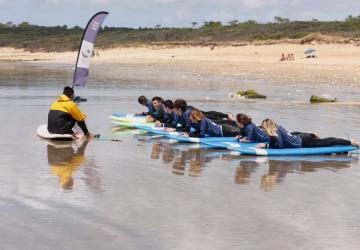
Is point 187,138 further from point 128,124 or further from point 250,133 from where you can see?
point 128,124

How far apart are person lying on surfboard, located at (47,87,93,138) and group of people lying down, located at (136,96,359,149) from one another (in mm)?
2207

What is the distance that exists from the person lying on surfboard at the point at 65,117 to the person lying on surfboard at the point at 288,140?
4.14 meters

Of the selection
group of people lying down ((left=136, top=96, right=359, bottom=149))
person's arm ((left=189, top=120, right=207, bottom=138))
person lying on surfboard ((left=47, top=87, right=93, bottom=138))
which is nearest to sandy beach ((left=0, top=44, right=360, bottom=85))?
group of people lying down ((left=136, top=96, right=359, bottom=149))

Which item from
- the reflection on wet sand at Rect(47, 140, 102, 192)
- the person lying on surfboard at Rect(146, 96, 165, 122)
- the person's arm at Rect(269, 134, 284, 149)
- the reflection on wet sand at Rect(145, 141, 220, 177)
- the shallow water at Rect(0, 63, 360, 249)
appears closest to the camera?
the shallow water at Rect(0, 63, 360, 249)

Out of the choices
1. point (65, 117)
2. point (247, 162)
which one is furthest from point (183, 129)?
point (247, 162)

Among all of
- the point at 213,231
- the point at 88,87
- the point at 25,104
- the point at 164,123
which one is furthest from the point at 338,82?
the point at 213,231

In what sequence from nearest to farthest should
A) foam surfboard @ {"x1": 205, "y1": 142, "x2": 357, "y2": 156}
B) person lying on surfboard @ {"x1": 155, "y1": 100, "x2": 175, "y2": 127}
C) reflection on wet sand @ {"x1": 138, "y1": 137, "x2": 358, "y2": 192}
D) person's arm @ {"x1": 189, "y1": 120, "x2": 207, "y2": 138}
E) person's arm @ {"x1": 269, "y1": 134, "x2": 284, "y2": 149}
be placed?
reflection on wet sand @ {"x1": 138, "y1": 137, "x2": 358, "y2": 192} → foam surfboard @ {"x1": 205, "y1": 142, "x2": 357, "y2": 156} → person's arm @ {"x1": 269, "y1": 134, "x2": 284, "y2": 149} → person's arm @ {"x1": 189, "y1": 120, "x2": 207, "y2": 138} → person lying on surfboard @ {"x1": 155, "y1": 100, "x2": 175, "y2": 127}

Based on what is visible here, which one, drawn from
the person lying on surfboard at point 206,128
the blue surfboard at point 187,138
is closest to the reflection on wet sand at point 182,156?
the blue surfboard at point 187,138

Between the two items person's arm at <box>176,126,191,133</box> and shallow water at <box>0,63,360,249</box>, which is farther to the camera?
person's arm at <box>176,126,191,133</box>

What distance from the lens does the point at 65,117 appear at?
15.3 meters

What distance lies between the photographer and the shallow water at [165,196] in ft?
24.7

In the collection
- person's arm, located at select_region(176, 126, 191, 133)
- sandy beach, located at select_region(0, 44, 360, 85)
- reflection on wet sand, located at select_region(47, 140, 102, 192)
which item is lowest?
reflection on wet sand, located at select_region(47, 140, 102, 192)

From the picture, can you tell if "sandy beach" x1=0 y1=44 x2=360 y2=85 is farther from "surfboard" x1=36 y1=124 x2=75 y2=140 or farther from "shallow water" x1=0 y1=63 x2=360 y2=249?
"shallow water" x1=0 y1=63 x2=360 y2=249

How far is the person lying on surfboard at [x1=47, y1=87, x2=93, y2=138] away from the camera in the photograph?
1515 cm
